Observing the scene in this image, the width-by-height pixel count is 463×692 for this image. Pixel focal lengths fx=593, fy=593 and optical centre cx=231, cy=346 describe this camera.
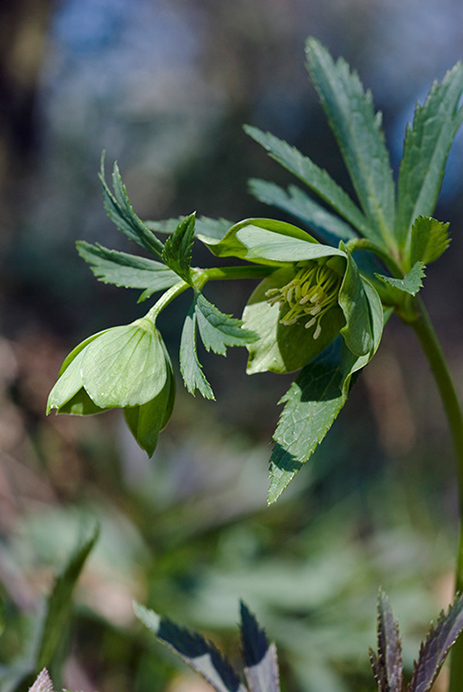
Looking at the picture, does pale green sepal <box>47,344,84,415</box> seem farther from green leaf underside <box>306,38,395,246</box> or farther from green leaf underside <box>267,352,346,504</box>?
green leaf underside <box>306,38,395,246</box>

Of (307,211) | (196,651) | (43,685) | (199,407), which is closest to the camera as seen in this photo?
(43,685)

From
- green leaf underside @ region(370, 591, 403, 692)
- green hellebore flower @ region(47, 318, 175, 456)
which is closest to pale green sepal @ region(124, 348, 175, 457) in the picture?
green hellebore flower @ region(47, 318, 175, 456)

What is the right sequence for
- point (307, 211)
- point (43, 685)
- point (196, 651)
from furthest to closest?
point (307, 211), point (196, 651), point (43, 685)

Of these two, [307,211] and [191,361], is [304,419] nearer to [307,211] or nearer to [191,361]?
[191,361]

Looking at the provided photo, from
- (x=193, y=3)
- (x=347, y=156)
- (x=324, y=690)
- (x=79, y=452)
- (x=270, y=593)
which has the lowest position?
(x=324, y=690)

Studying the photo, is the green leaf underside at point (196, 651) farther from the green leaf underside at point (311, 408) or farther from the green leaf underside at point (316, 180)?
the green leaf underside at point (316, 180)

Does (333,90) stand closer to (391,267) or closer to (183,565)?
(391,267)

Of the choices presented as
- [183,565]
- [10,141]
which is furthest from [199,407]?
[10,141]

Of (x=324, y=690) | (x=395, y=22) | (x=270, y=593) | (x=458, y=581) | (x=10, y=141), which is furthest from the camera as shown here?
(x=395, y=22)

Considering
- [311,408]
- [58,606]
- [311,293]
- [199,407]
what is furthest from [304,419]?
[199,407]
